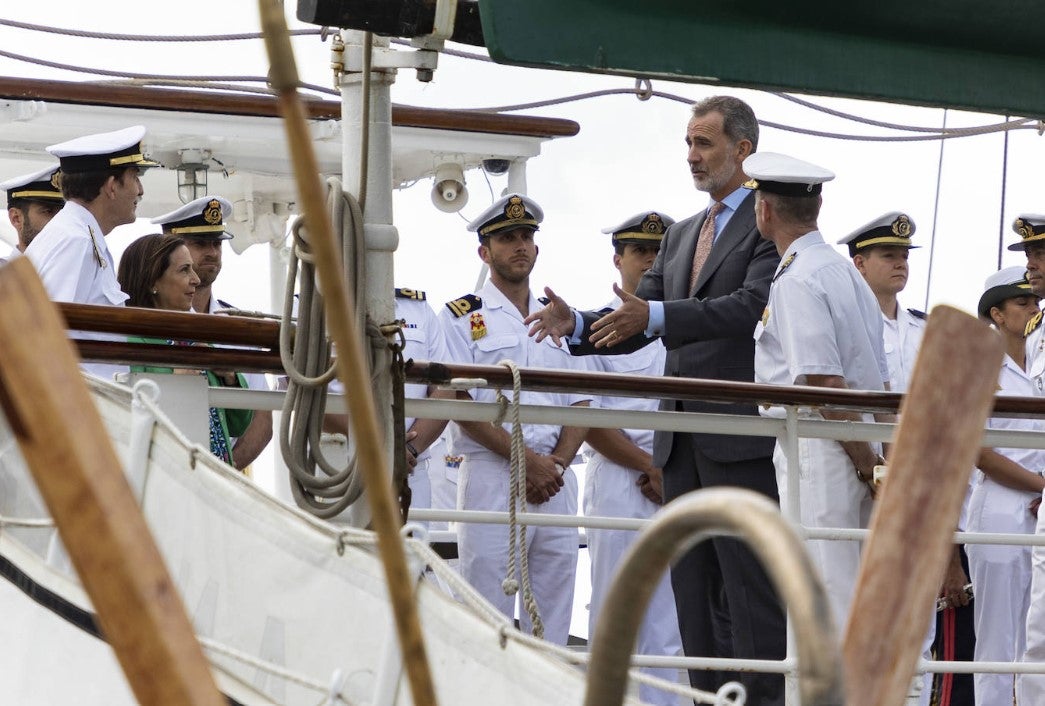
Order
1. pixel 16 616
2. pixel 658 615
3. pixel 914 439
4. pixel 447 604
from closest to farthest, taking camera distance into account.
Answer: pixel 914 439, pixel 447 604, pixel 16 616, pixel 658 615

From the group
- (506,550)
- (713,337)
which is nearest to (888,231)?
(713,337)

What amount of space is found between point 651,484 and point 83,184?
1.90m

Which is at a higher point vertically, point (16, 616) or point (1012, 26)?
point (1012, 26)

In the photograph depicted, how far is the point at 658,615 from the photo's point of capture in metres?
4.37

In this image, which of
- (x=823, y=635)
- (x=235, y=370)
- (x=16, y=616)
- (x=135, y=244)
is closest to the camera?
(x=823, y=635)

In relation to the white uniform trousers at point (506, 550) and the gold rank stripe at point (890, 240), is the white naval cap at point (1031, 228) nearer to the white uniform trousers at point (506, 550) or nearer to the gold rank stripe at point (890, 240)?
the gold rank stripe at point (890, 240)

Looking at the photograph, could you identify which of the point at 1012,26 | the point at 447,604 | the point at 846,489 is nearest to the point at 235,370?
the point at 447,604

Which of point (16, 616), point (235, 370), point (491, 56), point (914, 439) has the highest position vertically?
point (491, 56)

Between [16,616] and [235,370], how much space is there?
1.59 ft

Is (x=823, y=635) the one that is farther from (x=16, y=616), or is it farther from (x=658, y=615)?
(x=658, y=615)

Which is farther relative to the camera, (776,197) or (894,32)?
(776,197)

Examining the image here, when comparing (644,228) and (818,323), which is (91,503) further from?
(644,228)

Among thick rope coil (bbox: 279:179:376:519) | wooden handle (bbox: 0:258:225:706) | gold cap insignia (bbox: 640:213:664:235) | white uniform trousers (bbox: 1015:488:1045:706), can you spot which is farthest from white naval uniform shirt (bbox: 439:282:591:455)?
wooden handle (bbox: 0:258:225:706)

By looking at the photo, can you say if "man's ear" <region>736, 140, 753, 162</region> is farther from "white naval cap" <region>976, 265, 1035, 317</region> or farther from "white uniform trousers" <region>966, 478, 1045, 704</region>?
"white naval cap" <region>976, 265, 1035, 317</region>
